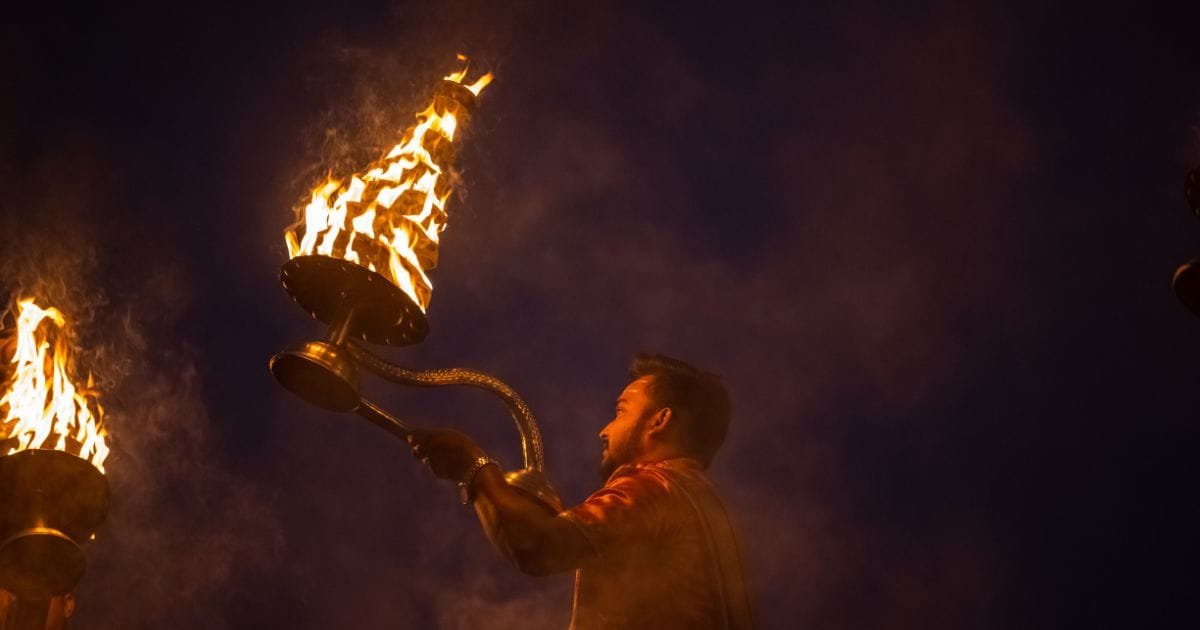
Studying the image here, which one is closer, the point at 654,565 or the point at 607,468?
the point at 654,565

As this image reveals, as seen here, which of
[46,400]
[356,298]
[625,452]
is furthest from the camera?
[46,400]

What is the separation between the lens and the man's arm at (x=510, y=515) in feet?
12.3

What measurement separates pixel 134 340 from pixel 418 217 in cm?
625

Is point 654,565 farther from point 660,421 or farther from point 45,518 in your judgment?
point 45,518

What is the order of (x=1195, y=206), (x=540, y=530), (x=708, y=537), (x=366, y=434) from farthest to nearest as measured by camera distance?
(x=366, y=434), (x=708, y=537), (x=540, y=530), (x=1195, y=206)

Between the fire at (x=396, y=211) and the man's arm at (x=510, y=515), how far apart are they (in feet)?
1.61

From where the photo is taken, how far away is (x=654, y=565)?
396 cm

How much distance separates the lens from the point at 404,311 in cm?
386

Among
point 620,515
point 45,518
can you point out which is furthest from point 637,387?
point 45,518

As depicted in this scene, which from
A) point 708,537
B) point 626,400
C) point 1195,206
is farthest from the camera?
point 626,400

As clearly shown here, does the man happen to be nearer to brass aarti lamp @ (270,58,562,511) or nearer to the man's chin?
brass aarti lamp @ (270,58,562,511)

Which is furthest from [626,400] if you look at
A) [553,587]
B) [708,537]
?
[553,587]

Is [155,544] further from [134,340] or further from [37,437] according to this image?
[37,437]

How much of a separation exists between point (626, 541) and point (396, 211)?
1425 mm
